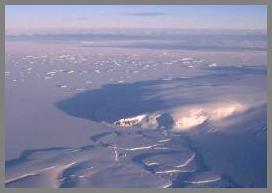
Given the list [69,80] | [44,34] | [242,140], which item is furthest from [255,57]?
[44,34]

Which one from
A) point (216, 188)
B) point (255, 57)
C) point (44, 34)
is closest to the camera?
point (216, 188)

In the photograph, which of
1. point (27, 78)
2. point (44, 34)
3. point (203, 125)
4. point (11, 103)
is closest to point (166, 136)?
point (203, 125)

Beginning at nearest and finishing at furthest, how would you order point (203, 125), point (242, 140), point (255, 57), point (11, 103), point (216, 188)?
point (216, 188) → point (242, 140) → point (203, 125) → point (11, 103) → point (255, 57)

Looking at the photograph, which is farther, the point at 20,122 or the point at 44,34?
the point at 44,34

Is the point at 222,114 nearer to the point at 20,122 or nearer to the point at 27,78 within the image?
the point at 20,122

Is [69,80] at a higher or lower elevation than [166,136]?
higher

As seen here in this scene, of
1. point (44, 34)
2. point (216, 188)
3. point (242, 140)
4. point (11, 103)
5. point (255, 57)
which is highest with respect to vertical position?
point (44, 34)
